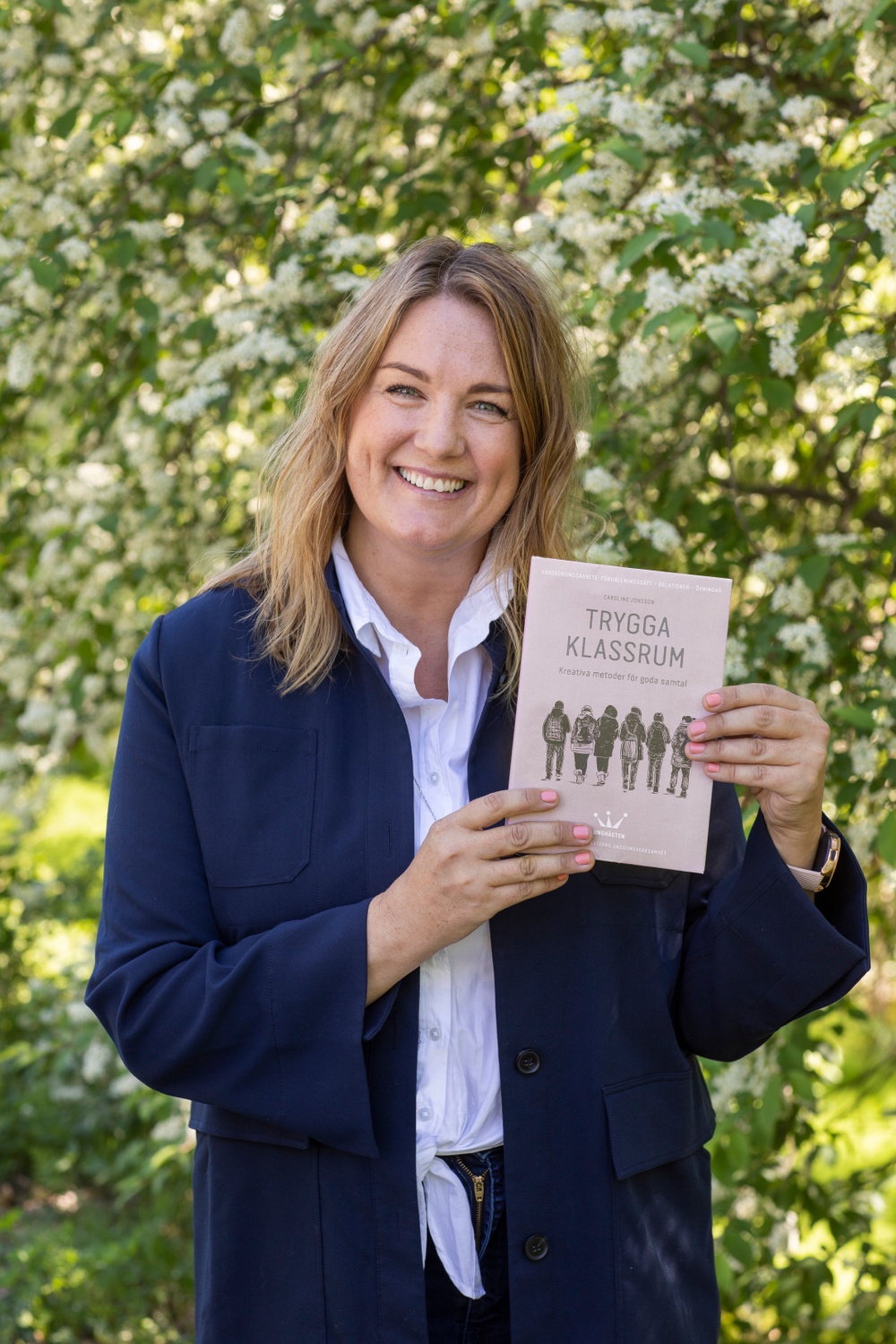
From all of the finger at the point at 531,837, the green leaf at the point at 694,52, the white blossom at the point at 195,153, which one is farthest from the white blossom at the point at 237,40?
the finger at the point at 531,837

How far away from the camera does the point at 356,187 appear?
319 centimetres

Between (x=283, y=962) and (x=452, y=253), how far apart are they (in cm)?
99

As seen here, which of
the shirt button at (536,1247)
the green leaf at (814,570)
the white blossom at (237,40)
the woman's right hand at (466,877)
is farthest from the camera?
the white blossom at (237,40)

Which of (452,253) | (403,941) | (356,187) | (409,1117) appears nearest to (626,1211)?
(409,1117)

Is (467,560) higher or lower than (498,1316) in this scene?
higher

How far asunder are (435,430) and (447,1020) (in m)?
0.75

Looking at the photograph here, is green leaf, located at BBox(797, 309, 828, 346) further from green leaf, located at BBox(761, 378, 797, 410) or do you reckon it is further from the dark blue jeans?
the dark blue jeans

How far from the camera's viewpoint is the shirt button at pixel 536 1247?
1.48 metres

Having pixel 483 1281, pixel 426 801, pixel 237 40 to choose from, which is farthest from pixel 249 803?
pixel 237 40

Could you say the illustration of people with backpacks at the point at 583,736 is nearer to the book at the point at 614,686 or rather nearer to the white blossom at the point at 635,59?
the book at the point at 614,686

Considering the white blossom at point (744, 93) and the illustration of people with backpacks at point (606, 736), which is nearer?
the illustration of people with backpacks at point (606, 736)

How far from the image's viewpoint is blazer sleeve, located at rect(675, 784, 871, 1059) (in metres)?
1.53

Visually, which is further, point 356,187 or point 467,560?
point 356,187

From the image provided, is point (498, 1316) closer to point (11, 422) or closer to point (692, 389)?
point (692, 389)
